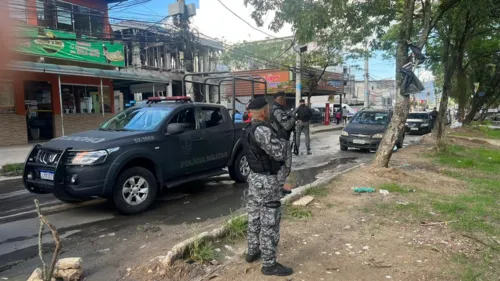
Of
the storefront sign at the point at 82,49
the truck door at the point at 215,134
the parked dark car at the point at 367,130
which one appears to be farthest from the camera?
the storefront sign at the point at 82,49

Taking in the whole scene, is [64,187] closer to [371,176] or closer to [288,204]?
[288,204]

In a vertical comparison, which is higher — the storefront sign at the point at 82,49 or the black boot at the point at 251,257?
the storefront sign at the point at 82,49

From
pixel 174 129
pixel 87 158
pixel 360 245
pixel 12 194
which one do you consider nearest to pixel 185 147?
pixel 174 129

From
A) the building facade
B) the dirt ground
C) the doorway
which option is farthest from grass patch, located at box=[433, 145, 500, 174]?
the doorway

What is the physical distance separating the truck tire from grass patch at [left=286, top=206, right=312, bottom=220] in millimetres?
2392

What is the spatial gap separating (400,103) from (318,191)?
9.53ft

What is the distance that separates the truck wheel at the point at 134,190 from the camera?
17.6ft

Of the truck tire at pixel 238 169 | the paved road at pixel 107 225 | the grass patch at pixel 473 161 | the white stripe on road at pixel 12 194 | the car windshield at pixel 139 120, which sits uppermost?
the car windshield at pixel 139 120

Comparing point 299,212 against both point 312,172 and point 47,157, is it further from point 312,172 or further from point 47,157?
point 312,172

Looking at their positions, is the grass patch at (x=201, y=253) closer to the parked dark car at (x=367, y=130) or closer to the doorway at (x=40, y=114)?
the parked dark car at (x=367, y=130)

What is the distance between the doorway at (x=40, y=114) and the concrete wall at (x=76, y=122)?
0.32m

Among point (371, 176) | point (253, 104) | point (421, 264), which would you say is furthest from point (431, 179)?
point (253, 104)

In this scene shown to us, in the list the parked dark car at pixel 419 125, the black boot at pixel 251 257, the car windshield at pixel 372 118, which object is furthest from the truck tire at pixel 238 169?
the parked dark car at pixel 419 125

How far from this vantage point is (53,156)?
206 inches
